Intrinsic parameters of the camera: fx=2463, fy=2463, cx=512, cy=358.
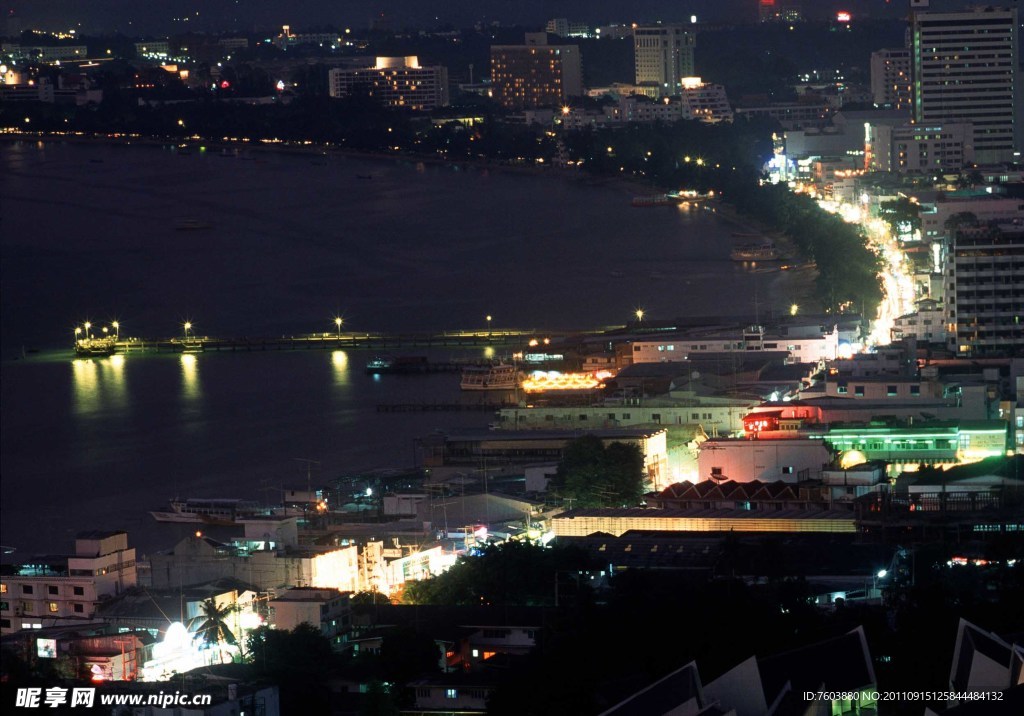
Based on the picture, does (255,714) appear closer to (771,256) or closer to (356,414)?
(356,414)

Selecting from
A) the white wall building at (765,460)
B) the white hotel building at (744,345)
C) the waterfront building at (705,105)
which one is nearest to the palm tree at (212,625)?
the white wall building at (765,460)

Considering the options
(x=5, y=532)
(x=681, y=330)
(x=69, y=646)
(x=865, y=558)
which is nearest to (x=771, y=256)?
(x=681, y=330)

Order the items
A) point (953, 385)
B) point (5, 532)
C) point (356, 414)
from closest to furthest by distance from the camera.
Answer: point (5, 532) → point (953, 385) → point (356, 414)

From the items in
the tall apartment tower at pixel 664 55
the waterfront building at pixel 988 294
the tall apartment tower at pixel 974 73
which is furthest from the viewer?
the tall apartment tower at pixel 664 55

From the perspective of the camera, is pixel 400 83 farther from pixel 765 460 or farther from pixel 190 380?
pixel 765 460

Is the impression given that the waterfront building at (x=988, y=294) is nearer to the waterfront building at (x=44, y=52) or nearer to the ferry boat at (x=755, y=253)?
the ferry boat at (x=755, y=253)

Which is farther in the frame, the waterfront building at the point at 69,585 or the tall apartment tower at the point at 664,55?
the tall apartment tower at the point at 664,55
